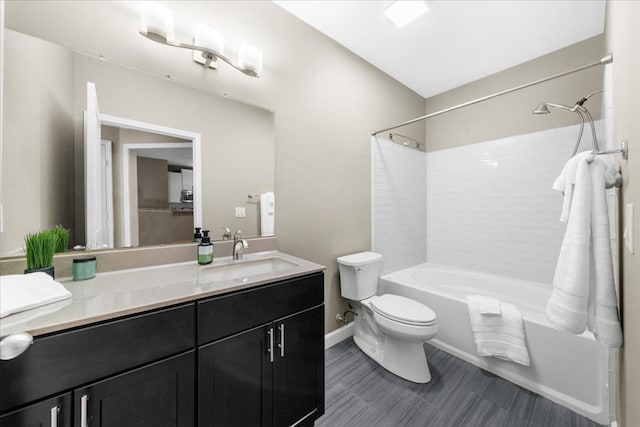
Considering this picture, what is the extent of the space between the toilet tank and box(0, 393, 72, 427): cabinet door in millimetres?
1628

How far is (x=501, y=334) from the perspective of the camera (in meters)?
1.65

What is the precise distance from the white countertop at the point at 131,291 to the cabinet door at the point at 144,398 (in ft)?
0.65

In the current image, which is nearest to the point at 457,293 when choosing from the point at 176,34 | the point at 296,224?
the point at 296,224

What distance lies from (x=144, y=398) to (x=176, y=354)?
0.45 ft

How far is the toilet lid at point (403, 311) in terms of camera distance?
1.60 m

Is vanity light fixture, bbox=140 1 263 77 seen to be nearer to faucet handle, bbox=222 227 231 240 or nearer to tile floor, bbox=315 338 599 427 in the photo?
faucet handle, bbox=222 227 231 240

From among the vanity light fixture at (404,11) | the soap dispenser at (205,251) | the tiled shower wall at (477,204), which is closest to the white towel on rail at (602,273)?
the vanity light fixture at (404,11)

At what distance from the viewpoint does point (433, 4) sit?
1666mm

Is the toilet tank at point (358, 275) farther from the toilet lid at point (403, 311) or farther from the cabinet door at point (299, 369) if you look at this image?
the cabinet door at point (299, 369)

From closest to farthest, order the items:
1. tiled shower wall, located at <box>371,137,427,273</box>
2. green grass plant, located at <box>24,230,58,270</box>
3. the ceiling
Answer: green grass plant, located at <box>24,230,58,270</box>, the ceiling, tiled shower wall, located at <box>371,137,427,273</box>

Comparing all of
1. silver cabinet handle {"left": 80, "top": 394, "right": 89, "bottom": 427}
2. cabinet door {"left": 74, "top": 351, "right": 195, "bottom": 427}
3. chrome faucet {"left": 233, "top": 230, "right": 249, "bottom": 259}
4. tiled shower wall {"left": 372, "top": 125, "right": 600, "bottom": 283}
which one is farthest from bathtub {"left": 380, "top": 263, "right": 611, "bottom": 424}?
silver cabinet handle {"left": 80, "top": 394, "right": 89, "bottom": 427}

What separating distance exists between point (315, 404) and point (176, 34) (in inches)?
83.5

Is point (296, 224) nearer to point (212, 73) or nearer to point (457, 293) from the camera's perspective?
point (212, 73)

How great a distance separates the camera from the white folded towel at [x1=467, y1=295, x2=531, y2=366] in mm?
1576
